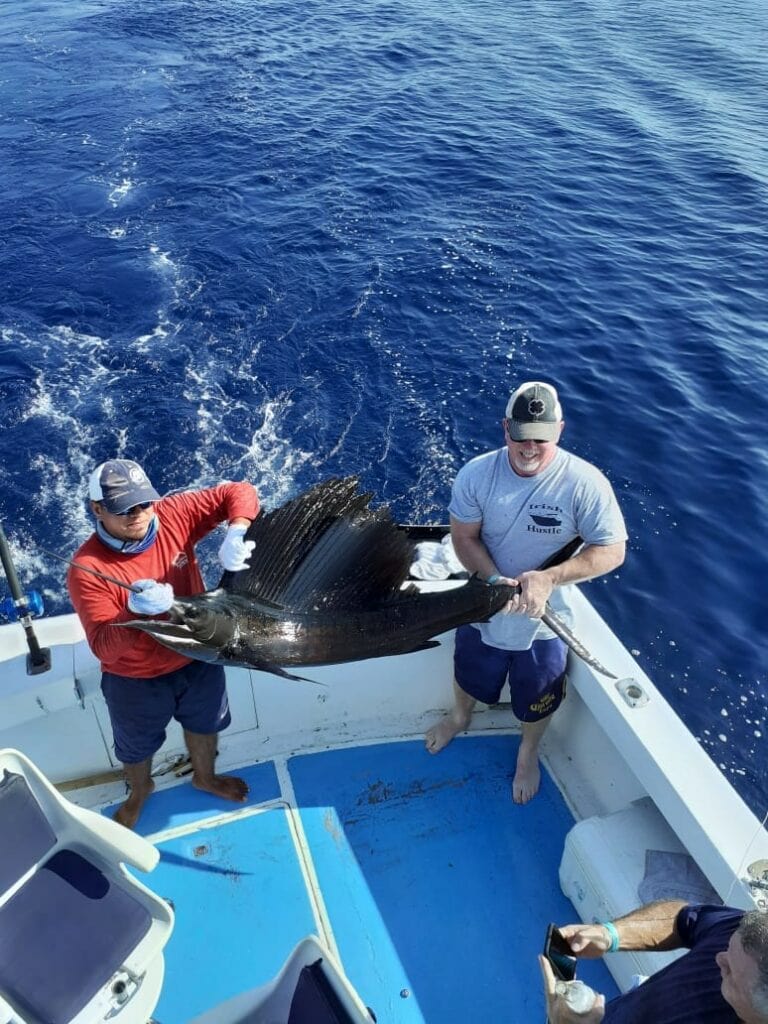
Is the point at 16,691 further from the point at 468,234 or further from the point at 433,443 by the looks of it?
the point at 468,234

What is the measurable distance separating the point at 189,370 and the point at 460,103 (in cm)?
900

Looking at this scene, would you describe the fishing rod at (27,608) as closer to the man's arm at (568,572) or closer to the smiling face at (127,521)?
the smiling face at (127,521)

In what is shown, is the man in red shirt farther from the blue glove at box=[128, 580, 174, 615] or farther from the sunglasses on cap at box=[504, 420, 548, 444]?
the sunglasses on cap at box=[504, 420, 548, 444]

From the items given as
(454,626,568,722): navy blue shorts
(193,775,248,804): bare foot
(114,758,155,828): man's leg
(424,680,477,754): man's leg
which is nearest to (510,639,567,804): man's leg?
(454,626,568,722): navy blue shorts

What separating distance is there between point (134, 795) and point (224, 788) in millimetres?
322

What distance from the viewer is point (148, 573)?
2.36m

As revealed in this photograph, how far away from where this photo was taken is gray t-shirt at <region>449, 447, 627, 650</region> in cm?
246

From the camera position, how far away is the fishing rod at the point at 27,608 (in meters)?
2.37

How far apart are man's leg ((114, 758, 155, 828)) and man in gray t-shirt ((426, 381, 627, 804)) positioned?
4.02ft

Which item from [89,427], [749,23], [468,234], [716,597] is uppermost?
[749,23]

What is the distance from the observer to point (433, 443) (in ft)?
19.1

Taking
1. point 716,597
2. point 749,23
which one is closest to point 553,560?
point 716,597

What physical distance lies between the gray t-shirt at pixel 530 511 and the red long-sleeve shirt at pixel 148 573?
0.76m

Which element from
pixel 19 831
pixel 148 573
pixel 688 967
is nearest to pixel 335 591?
pixel 148 573
